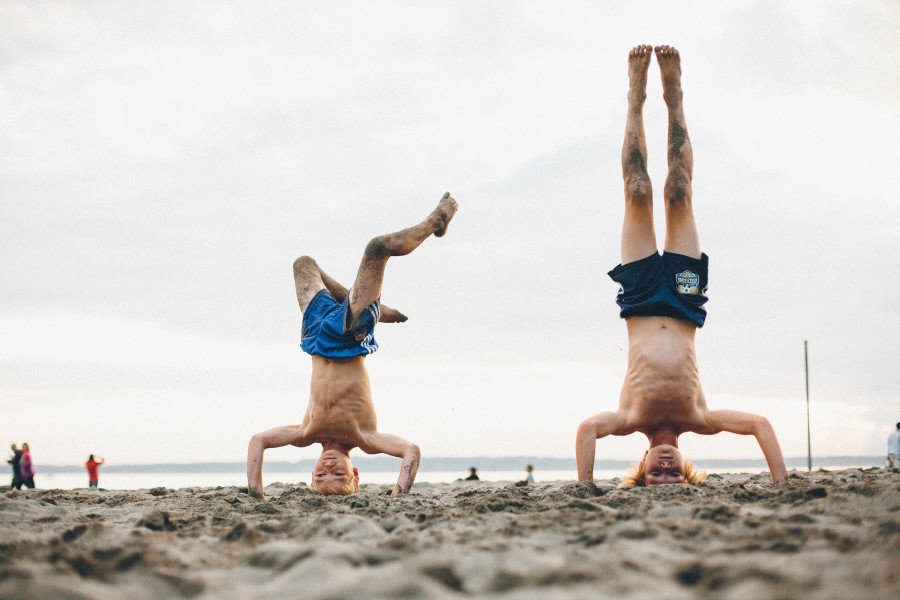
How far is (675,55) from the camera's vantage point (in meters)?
6.71

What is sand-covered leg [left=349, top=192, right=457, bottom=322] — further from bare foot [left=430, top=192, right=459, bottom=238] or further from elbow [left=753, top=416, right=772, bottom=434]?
elbow [left=753, top=416, right=772, bottom=434]

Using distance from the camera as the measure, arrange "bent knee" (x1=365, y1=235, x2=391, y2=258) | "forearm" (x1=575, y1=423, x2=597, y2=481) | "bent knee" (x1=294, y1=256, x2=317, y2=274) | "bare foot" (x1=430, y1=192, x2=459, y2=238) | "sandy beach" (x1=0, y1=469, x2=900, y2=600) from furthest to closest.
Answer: "bent knee" (x1=294, y1=256, x2=317, y2=274) → "bare foot" (x1=430, y1=192, x2=459, y2=238) → "bent knee" (x1=365, y1=235, x2=391, y2=258) → "forearm" (x1=575, y1=423, x2=597, y2=481) → "sandy beach" (x1=0, y1=469, x2=900, y2=600)

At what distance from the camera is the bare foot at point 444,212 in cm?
672

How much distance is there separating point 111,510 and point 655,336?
457cm

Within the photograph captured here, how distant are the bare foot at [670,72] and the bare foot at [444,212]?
229cm

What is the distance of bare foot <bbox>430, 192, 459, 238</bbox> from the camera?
672 centimetres

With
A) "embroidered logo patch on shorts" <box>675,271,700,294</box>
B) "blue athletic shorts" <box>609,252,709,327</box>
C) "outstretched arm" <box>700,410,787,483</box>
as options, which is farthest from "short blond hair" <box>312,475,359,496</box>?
"embroidered logo patch on shorts" <box>675,271,700,294</box>

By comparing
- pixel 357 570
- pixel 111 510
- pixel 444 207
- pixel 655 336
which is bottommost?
pixel 111 510

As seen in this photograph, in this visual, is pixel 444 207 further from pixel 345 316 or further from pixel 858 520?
pixel 858 520

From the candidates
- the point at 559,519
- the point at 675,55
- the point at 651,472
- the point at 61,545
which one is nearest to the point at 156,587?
the point at 61,545

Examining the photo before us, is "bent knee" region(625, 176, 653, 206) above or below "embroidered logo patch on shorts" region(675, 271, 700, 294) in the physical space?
above

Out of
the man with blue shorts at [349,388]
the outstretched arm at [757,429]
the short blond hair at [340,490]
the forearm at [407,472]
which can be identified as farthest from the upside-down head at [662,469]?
the short blond hair at [340,490]

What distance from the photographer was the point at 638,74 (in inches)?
259

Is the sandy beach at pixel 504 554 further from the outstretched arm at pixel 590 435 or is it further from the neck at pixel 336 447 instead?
the neck at pixel 336 447
